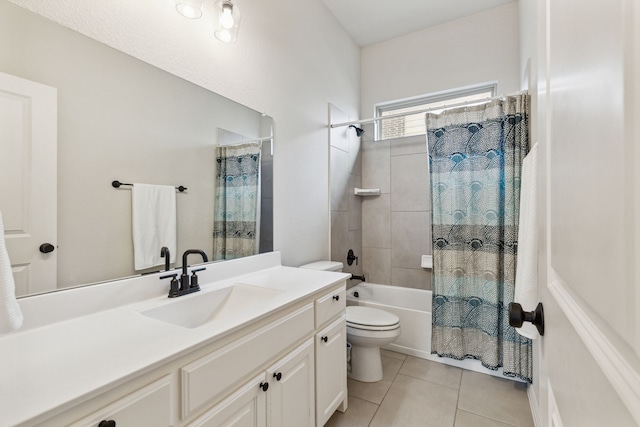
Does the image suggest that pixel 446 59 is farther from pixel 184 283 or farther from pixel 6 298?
pixel 6 298

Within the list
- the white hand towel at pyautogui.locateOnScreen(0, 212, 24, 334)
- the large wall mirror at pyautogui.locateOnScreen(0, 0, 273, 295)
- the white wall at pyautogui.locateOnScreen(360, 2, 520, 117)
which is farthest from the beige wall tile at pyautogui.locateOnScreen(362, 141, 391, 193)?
the white hand towel at pyautogui.locateOnScreen(0, 212, 24, 334)

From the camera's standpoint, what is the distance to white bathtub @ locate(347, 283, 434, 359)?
241cm

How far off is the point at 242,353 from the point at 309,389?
21.9 inches

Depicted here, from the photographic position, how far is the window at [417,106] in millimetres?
2791

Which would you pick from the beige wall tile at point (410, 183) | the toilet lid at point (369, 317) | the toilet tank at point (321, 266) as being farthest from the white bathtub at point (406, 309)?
the beige wall tile at point (410, 183)

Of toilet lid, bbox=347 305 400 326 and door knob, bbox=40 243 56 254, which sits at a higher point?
door knob, bbox=40 243 56 254

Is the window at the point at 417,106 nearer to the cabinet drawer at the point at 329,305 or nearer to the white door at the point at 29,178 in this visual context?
the cabinet drawer at the point at 329,305

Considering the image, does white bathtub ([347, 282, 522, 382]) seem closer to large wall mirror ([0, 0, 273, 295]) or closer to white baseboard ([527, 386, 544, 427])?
white baseboard ([527, 386, 544, 427])

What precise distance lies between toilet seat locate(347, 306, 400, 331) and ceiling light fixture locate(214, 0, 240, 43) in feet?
6.36

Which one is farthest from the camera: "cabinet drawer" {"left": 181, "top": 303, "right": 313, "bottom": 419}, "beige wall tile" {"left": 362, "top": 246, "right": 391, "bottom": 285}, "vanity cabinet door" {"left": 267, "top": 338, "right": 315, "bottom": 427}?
"beige wall tile" {"left": 362, "top": 246, "right": 391, "bottom": 285}

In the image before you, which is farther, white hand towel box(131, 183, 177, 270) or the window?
the window

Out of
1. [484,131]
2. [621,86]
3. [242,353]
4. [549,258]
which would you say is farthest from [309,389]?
[484,131]

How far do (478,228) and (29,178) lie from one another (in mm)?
2528

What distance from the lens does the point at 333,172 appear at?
2.66 m
